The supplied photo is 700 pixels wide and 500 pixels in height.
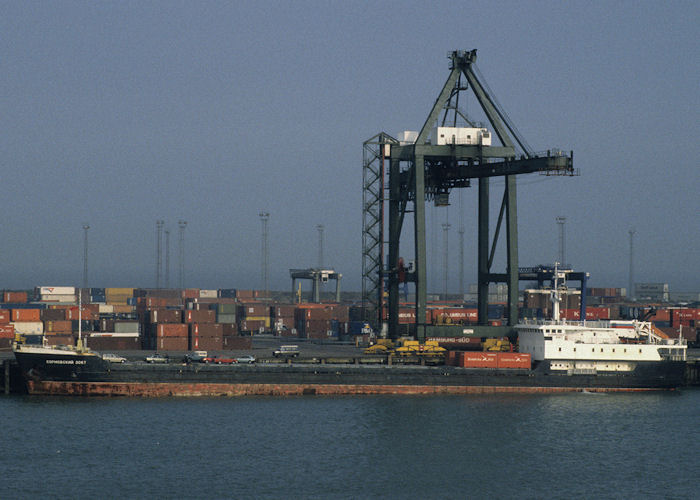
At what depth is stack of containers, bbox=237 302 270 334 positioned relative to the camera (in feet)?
432

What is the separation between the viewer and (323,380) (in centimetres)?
6347

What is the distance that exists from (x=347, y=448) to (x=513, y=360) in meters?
22.7

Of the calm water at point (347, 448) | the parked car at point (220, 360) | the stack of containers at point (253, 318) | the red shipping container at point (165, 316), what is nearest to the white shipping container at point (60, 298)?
the stack of containers at point (253, 318)

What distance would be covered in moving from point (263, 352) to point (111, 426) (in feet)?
109

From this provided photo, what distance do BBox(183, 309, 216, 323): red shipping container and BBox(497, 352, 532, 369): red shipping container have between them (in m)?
36.5

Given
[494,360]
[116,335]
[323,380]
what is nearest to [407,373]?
[323,380]

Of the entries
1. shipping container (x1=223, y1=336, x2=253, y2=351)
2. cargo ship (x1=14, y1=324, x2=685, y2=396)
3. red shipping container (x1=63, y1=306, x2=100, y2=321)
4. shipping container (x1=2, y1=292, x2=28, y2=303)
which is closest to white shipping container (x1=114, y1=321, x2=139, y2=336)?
red shipping container (x1=63, y1=306, x2=100, y2=321)

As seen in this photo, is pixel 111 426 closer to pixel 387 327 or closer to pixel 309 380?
pixel 309 380

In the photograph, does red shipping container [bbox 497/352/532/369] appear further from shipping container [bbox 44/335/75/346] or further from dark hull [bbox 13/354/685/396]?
shipping container [bbox 44/335/75/346]

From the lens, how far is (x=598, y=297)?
620ft

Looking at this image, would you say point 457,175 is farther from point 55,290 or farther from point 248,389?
point 55,290

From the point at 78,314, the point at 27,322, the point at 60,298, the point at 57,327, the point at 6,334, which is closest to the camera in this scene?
the point at 6,334

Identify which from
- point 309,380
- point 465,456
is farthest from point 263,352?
point 465,456

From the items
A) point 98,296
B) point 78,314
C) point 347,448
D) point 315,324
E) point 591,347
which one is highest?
point 98,296
